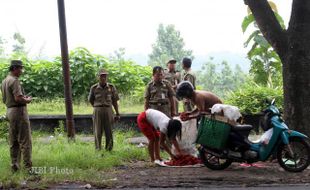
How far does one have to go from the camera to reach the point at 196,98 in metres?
8.35

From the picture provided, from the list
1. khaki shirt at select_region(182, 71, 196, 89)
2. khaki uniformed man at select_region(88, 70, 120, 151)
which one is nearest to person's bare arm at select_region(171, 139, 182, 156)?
khaki uniformed man at select_region(88, 70, 120, 151)

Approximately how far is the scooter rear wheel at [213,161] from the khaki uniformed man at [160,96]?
1763mm

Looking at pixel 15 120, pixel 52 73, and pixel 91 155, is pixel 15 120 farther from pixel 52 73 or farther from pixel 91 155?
pixel 52 73

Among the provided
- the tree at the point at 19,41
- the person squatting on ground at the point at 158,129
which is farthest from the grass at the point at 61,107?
the tree at the point at 19,41

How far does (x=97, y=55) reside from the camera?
17438mm

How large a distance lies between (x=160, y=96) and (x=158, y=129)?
118cm

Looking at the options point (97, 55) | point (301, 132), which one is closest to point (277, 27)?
point (301, 132)

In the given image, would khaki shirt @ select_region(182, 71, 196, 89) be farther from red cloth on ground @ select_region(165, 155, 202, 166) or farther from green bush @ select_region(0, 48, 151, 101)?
green bush @ select_region(0, 48, 151, 101)

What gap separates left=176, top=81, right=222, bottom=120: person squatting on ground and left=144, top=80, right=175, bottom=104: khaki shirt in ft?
3.87

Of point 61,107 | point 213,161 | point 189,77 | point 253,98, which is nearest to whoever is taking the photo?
point 213,161

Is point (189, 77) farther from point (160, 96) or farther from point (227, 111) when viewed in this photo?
point (227, 111)

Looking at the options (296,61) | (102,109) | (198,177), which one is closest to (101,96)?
(102,109)

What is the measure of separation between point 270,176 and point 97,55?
1096 cm

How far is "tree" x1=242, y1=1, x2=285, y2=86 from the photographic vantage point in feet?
37.0
